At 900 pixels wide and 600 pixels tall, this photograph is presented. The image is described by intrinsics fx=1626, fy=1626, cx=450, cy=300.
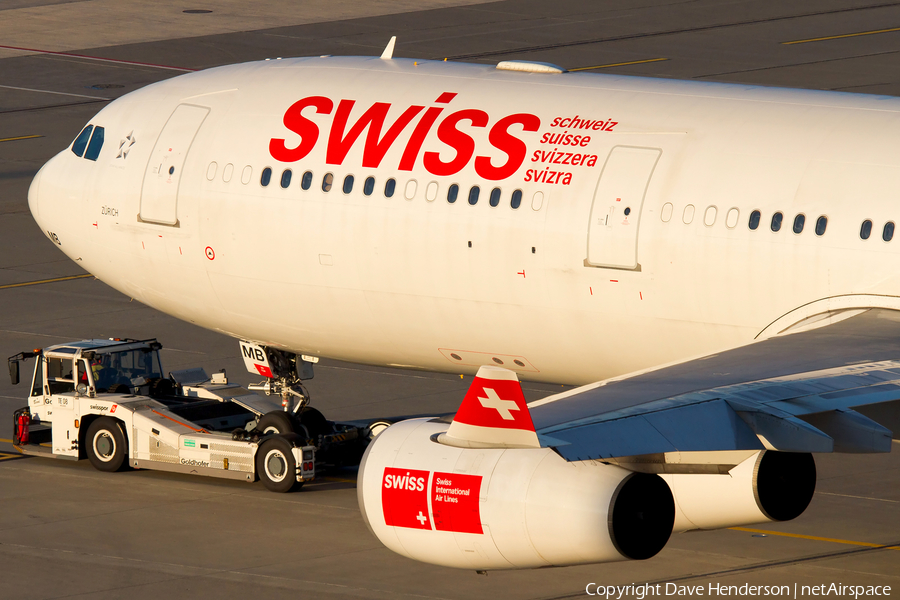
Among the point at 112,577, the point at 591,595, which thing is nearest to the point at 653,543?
the point at 591,595

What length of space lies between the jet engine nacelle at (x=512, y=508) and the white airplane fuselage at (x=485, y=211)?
6236 mm

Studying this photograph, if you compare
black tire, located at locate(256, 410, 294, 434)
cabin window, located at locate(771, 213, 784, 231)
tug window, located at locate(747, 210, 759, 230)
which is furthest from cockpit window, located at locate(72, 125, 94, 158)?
cabin window, located at locate(771, 213, 784, 231)

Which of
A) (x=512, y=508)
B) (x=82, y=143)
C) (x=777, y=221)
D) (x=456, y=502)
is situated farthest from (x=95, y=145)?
(x=512, y=508)

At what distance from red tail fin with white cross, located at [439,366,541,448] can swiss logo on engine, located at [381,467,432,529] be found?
101 centimetres

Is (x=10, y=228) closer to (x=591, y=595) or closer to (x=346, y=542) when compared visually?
(x=346, y=542)

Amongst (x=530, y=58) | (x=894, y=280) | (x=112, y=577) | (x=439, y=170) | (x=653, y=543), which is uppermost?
(x=530, y=58)

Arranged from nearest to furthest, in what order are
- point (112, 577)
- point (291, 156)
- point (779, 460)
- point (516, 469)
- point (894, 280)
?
point (516, 469), point (779, 460), point (894, 280), point (112, 577), point (291, 156)

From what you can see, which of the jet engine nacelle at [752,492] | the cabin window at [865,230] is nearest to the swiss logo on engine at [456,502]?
the jet engine nacelle at [752,492]

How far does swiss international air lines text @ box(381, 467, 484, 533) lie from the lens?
1590cm

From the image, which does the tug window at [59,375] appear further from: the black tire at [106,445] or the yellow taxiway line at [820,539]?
the yellow taxiway line at [820,539]

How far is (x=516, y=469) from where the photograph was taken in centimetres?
1571

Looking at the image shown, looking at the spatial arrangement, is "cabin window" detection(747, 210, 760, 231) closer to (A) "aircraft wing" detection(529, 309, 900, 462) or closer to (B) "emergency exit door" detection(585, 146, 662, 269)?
(B) "emergency exit door" detection(585, 146, 662, 269)

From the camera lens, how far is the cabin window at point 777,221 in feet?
69.3

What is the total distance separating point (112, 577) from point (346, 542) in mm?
3439
